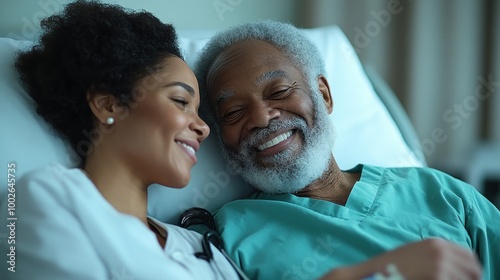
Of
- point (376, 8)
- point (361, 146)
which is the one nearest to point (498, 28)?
point (376, 8)

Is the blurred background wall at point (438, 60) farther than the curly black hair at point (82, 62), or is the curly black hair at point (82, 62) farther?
the blurred background wall at point (438, 60)

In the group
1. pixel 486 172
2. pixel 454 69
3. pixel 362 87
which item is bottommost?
pixel 486 172

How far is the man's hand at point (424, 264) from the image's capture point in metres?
1.00

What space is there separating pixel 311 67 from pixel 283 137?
0.26 meters

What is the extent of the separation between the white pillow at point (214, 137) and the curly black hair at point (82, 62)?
0.12ft

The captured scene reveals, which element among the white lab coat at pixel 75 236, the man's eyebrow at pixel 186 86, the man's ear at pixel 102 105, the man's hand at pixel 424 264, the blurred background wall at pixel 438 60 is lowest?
the blurred background wall at pixel 438 60

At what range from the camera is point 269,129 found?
1.45 meters

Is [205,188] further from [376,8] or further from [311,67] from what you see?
[376,8]

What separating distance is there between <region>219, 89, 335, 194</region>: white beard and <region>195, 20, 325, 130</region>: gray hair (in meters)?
0.09

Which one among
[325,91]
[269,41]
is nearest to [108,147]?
[269,41]

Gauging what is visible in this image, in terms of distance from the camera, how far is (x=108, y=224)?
107 centimetres

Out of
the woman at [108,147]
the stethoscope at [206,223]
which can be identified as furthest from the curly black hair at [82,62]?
the stethoscope at [206,223]

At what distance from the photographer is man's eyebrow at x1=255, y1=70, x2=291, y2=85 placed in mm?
1480

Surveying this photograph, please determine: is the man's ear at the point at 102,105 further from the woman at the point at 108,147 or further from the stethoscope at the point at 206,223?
the stethoscope at the point at 206,223
